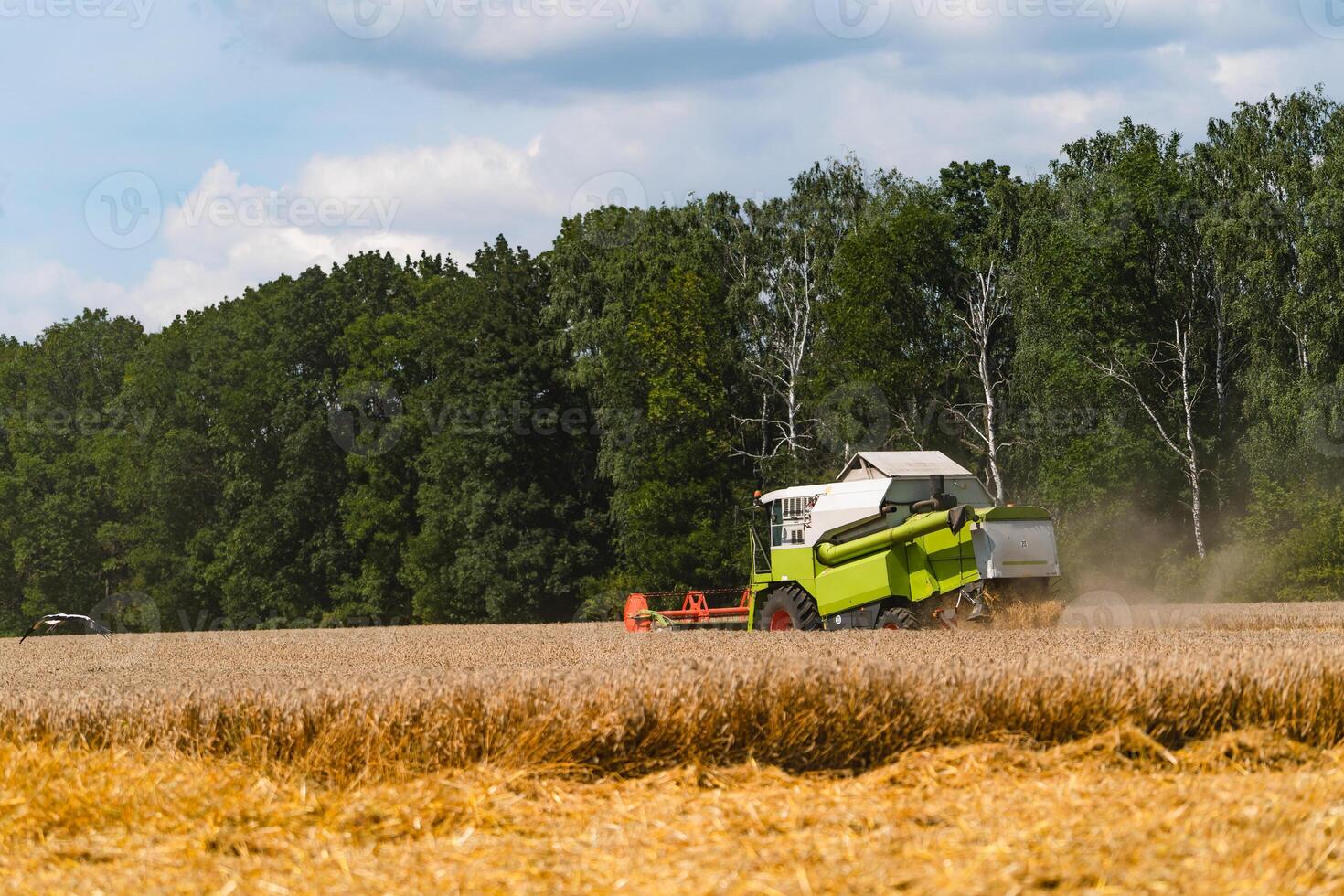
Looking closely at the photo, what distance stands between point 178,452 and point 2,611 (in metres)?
16.2

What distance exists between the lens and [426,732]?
704 cm

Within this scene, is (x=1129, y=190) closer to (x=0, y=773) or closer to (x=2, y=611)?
(x=0, y=773)

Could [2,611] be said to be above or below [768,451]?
below

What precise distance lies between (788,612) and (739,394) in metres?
25.0

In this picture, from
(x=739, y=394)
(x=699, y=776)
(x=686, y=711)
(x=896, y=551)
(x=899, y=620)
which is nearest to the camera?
(x=699, y=776)

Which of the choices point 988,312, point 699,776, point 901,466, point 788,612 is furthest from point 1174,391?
point 699,776

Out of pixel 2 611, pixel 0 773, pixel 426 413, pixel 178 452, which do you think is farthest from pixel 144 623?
pixel 0 773

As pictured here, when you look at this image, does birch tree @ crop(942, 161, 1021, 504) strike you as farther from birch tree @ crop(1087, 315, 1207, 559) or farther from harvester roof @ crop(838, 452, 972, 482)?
harvester roof @ crop(838, 452, 972, 482)

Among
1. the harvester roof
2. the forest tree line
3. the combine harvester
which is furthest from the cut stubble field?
the forest tree line

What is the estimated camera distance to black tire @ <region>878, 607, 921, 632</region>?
18031 millimetres

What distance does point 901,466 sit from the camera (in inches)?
784

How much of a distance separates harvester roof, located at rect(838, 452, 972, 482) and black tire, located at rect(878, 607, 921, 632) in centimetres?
215

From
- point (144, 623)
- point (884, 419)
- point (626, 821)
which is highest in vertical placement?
point (884, 419)

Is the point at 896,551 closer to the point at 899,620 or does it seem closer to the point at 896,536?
the point at 896,536
